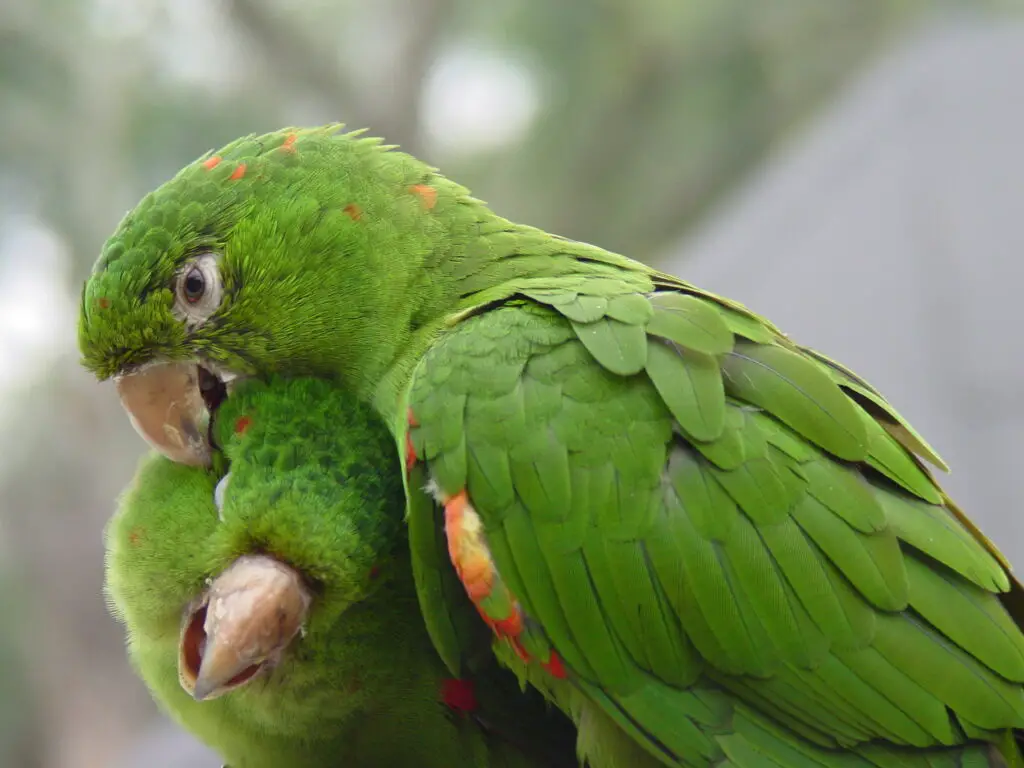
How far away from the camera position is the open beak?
956 millimetres

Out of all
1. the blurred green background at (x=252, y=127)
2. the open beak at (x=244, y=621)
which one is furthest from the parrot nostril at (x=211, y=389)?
the blurred green background at (x=252, y=127)

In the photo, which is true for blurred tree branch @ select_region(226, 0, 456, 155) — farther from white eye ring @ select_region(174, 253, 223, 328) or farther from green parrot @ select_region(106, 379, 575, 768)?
green parrot @ select_region(106, 379, 575, 768)

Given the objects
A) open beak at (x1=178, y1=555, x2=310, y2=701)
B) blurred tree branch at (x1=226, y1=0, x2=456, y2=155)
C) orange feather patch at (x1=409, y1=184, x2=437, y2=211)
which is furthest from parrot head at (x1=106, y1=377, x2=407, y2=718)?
blurred tree branch at (x1=226, y1=0, x2=456, y2=155)

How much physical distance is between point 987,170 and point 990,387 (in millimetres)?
793

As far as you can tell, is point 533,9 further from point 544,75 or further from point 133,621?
point 133,621

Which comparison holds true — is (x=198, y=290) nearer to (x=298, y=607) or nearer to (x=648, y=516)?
(x=298, y=607)

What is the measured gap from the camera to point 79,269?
3363mm

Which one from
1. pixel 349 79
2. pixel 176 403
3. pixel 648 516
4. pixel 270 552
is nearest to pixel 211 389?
pixel 176 403

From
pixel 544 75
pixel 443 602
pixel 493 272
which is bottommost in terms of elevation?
pixel 443 602

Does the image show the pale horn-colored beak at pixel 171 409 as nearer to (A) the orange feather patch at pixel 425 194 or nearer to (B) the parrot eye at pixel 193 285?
(B) the parrot eye at pixel 193 285

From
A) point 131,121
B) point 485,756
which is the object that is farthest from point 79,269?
point 485,756

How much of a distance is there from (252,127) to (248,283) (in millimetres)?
2889

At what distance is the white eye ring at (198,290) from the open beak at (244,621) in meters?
0.35

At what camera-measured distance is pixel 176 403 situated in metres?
1.20
